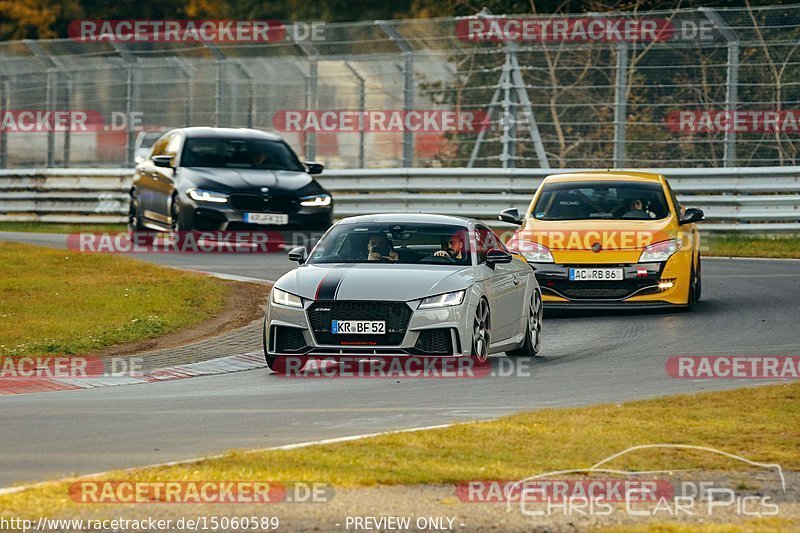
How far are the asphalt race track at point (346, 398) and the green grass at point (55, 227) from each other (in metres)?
15.1

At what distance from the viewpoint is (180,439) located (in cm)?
934

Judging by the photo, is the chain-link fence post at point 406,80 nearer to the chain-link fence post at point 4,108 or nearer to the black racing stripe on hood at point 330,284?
the chain-link fence post at point 4,108

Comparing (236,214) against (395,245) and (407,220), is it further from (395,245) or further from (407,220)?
(395,245)

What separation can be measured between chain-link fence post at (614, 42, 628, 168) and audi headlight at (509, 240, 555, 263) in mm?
9907

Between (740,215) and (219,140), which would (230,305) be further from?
(740,215)

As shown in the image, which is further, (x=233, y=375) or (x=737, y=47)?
(x=737, y=47)

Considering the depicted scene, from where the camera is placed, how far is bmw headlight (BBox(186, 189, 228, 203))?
932 inches

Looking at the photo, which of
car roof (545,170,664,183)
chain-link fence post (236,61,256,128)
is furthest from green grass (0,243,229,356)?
chain-link fence post (236,61,256,128)

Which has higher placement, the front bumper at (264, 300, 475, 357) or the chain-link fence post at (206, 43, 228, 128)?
the chain-link fence post at (206, 43, 228, 128)

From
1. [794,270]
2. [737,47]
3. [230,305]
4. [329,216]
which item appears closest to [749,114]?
[737,47]

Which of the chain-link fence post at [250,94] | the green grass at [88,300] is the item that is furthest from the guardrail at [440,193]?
the green grass at [88,300]

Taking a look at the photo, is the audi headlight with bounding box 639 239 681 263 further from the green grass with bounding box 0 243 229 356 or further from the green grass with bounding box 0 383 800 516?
the green grass with bounding box 0 383 800 516

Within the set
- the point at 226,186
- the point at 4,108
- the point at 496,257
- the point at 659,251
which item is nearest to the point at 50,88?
the point at 4,108

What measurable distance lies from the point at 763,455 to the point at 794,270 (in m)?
13.6
